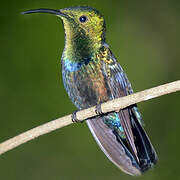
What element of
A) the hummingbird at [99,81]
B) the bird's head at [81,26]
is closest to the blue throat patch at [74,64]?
the hummingbird at [99,81]

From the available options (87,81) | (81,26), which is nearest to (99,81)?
(87,81)

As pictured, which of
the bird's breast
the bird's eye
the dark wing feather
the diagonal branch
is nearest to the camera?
the diagonal branch

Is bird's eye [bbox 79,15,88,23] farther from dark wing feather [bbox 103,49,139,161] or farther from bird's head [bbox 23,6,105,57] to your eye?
dark wing feather [bbox 103,49,139,161]

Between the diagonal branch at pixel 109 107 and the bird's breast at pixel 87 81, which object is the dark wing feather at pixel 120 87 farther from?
the diagonal branch at pixel 109 107

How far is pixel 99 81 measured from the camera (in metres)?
3.46

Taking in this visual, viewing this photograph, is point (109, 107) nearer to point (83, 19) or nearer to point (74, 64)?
point (74, 64)

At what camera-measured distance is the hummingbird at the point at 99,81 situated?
3361mm

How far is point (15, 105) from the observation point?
462 centimetres

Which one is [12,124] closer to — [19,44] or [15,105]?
[15,105]

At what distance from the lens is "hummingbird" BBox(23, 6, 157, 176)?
3.36 metres

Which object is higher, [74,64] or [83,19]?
[83,19]

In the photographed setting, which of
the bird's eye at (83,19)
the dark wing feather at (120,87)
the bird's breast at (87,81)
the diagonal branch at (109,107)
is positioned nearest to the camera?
the diagonal branch at (109,107)

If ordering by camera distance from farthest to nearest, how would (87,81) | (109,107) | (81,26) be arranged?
(81,26)
(87,81)
(109,107)

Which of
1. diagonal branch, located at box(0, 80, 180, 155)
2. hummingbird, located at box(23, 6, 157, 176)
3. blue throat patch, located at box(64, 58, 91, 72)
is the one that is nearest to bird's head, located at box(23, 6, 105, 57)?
hummingbird, located at box(23, 6, 157, 176)
